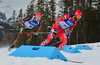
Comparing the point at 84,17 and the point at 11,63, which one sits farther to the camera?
the point at 84,17

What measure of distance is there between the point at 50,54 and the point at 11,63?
57.1 inches

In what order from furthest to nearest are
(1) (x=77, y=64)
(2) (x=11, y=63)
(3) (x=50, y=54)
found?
1. (3) (x=50, y=54)
2. (1) (x=77, y=64)
3. (2) (x=11, y=63)

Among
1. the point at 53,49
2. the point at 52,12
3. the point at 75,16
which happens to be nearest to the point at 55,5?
the point at 52,12

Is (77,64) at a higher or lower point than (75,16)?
lower

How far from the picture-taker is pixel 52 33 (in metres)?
8.20

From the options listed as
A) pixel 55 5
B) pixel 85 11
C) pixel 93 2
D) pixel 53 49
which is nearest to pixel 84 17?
pixel 85 11

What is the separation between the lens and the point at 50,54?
4391 mm

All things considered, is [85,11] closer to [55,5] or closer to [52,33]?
[55,5]

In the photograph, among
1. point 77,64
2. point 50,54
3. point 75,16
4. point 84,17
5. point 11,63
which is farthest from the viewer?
point 84,17

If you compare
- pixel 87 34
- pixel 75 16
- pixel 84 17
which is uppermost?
pixel 75 16

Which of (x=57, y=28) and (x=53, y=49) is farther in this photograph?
(x=57, y=28)

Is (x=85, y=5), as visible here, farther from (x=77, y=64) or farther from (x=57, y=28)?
(x=77, y=64)

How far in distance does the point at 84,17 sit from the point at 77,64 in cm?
2821

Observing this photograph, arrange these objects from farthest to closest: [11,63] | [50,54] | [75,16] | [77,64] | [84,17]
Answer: [84,17]
[75,16]
[50,54]
[77,64]
[11,63]
